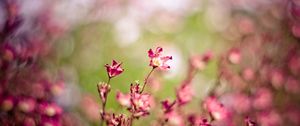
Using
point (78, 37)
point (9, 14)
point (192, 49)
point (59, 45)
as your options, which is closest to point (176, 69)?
point (192, 49)

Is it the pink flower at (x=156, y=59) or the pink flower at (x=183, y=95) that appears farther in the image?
the pink flower at (x=183, y=95)

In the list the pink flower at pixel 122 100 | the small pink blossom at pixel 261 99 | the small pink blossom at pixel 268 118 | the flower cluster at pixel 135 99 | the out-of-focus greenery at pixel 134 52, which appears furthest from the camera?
the out-of-focus greenery at pixel 134 52

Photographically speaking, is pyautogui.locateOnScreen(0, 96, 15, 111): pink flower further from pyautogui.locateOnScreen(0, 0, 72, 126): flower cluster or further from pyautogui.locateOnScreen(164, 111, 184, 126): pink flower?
pyautogui.locateOnScreen(164, 111, 184, 126): pink flower

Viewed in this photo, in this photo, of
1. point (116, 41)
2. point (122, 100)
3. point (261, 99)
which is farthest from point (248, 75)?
point (116, 41)

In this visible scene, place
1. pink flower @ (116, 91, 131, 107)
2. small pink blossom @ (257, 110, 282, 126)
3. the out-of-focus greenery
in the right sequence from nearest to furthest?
pink flower @ (116, 91, 131, 107) < small pink blossom @ (257, 110, 282, 126) < the out-of-focus greenery

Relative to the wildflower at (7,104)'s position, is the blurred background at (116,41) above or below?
above

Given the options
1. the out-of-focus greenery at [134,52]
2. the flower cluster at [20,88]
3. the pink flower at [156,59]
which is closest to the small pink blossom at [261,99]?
the out-of-focus greenery at [134,52]

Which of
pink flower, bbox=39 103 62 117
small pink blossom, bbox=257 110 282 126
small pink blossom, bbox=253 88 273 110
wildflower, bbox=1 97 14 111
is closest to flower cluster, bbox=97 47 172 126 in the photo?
pink flower, bbox=39 103 62 117

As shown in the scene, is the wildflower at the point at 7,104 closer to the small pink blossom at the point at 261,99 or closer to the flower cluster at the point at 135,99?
the flower cluster at the point at 135,99

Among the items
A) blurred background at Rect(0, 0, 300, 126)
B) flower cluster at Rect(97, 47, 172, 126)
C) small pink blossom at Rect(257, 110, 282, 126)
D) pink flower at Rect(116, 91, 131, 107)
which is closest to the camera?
flower cluster at Rect(97, 47, 172, 126)
